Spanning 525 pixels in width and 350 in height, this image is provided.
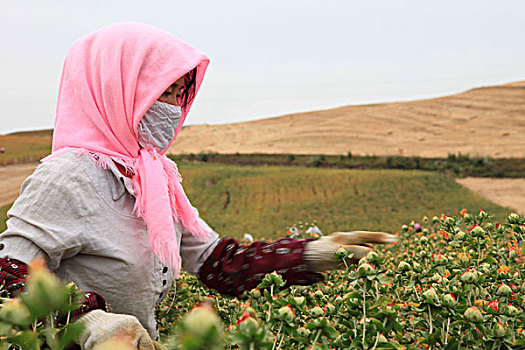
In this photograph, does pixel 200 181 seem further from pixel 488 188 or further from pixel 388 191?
pixel 488 188

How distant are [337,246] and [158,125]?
0.67 m


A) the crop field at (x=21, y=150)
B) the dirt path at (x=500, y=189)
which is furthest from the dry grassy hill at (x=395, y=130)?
the crop field at (x=21, y=150)

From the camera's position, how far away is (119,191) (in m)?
1.41

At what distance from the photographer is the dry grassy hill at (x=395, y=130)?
12656 millimetres

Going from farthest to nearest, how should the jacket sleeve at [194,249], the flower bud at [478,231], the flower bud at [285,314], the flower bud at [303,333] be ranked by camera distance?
the jacket sleeve at [194,249], the flower bud at [478,231], the flower bud at [303,333], the flower bud at [285,314]

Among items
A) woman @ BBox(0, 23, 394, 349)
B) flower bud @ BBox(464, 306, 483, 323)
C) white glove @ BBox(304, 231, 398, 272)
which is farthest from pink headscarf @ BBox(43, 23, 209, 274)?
flower bud @ BBox(464, 306, 483, 323)

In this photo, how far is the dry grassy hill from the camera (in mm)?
12656

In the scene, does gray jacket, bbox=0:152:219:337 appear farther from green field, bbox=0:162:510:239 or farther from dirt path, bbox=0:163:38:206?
dirt path, bbox=0:163:38:206

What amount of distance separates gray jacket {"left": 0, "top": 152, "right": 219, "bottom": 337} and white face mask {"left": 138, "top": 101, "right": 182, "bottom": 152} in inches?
6.6

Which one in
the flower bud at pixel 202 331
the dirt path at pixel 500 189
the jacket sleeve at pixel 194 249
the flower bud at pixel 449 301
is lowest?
the dirt path at pixel 500 189

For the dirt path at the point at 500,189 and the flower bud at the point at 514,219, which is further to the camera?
the dirt path at the point at 500,189

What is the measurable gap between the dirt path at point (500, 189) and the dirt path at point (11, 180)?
29.0 ft

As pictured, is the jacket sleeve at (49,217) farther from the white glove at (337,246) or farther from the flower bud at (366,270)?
the flower bud at (366,270)

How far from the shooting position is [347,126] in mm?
Result: 15609
